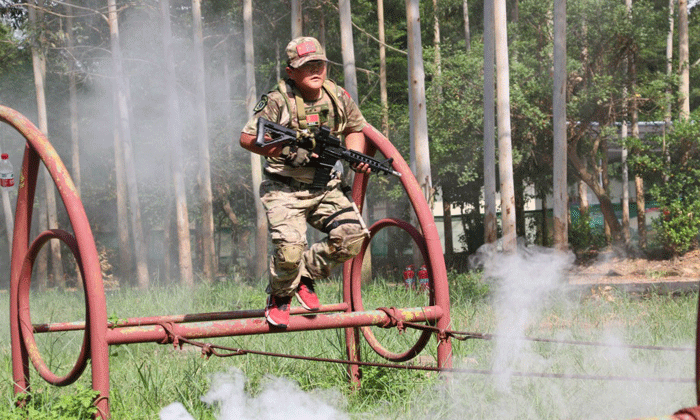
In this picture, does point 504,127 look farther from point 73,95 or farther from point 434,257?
point 73,95

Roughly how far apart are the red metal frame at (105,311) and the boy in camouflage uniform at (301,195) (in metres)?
0.21

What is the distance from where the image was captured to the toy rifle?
3567mm

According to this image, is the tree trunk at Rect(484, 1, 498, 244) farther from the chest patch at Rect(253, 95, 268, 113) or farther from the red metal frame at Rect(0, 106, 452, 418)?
the chest patch at Rect(253, 95, 268, 113)

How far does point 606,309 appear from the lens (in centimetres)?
777

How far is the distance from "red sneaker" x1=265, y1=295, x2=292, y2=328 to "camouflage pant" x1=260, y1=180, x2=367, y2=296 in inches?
1.3

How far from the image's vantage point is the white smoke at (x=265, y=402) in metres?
4.00

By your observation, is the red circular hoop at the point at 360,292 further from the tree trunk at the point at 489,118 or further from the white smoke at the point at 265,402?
the tree trunk at the point at 489,118

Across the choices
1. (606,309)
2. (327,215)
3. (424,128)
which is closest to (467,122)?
(424,128)

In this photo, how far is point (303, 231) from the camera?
12.6ft

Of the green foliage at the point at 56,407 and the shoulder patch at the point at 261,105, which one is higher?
the shoulder patch at the point at 261,105

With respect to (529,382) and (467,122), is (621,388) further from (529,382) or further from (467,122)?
(467,122)

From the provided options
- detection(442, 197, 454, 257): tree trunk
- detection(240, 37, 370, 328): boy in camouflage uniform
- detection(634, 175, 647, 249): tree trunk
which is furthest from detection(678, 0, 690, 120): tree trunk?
detection(240, 37, 370, 328): boy in camouflage uniform

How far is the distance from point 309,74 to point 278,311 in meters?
1.21

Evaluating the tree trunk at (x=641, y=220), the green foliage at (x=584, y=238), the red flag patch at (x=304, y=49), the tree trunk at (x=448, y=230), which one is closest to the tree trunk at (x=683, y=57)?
the tree trunk at (x=641, y=220)
